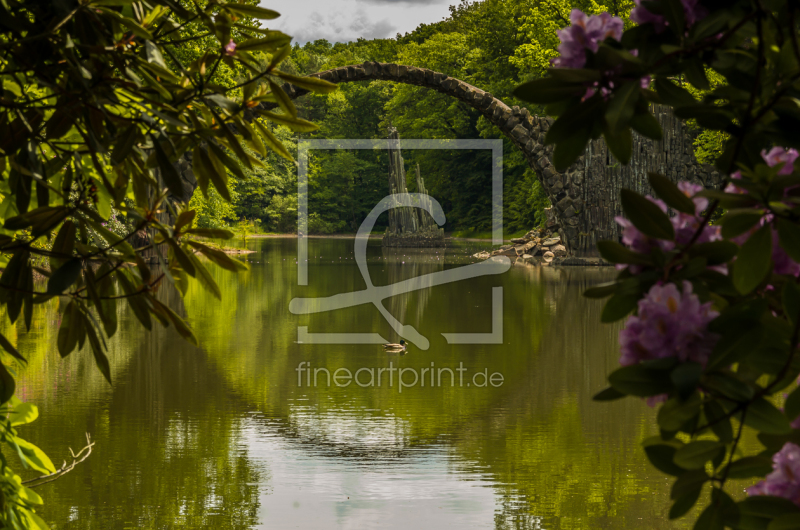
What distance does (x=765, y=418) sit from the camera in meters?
0.72

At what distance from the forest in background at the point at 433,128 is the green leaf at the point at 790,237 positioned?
2098 centimetres

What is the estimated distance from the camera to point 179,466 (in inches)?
159

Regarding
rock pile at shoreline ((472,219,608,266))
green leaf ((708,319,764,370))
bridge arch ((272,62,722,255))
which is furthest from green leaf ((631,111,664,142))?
rock pile at shoreline ((472,219,608,266))

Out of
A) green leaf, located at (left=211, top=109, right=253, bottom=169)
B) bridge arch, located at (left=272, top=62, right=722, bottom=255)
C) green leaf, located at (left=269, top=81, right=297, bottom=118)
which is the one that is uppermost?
bridge arch, located at (left=272, top=62, right=722, bottom=255)

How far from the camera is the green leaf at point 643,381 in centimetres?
71

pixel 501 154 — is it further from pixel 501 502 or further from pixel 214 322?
pixel 501 502

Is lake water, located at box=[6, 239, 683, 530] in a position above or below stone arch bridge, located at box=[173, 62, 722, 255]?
below

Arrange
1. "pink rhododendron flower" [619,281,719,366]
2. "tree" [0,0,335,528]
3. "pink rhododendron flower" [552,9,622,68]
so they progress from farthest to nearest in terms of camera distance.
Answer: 1. "tree" [0,0,335,528]
2. "pink rhododendron flower" [552,9,622,68]
3. "pink rhododendron flower" [619,281,719,366]

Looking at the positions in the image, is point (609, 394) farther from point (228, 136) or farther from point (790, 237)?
point (228, 136)

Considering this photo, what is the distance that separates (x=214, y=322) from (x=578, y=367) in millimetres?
4531

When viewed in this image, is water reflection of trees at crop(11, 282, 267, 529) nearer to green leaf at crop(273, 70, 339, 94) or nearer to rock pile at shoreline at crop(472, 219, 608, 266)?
green leaf at crop(273, 70, 339, 94)

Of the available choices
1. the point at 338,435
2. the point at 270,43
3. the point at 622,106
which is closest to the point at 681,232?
the point at 622,106

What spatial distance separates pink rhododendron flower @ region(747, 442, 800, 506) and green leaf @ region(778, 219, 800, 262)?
0.20m

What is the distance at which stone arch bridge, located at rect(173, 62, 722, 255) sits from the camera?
19.1 m
